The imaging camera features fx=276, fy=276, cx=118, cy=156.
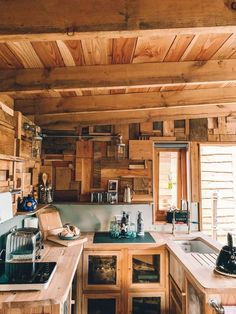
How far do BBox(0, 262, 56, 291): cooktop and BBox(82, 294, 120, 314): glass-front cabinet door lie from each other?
3.37ft

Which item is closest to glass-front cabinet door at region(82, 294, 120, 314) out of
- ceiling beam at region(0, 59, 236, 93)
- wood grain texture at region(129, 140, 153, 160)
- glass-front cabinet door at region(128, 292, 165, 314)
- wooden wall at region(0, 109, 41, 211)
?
glass-front cabinet door at region(128, 292, 165, 314)

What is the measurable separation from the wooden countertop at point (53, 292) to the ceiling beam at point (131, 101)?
4.82 feet

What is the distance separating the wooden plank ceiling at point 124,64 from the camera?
1793 mm

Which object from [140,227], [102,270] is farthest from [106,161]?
[102,270]

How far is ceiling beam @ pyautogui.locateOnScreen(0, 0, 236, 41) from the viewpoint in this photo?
134cm

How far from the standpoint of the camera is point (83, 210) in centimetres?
362

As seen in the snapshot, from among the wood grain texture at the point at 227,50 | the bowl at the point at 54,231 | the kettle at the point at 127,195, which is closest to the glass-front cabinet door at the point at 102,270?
the bowl at the point at 54,231

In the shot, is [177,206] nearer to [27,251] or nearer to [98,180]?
[98,180]

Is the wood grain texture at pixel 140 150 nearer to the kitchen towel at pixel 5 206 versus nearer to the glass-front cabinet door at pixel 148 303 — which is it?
the glass-front cabinet door at pixel 148 303

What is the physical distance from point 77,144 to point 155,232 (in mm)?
1539

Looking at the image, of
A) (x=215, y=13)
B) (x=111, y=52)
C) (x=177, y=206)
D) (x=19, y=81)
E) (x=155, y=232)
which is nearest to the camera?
(x=215, y=13)

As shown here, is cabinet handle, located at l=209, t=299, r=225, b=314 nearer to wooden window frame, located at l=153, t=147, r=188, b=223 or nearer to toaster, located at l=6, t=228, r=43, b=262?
toaster, located at l=6, t=228, r=43, b=262

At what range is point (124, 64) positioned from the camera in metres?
2.17

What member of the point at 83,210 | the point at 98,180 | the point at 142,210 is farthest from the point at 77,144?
the point at 142,210
